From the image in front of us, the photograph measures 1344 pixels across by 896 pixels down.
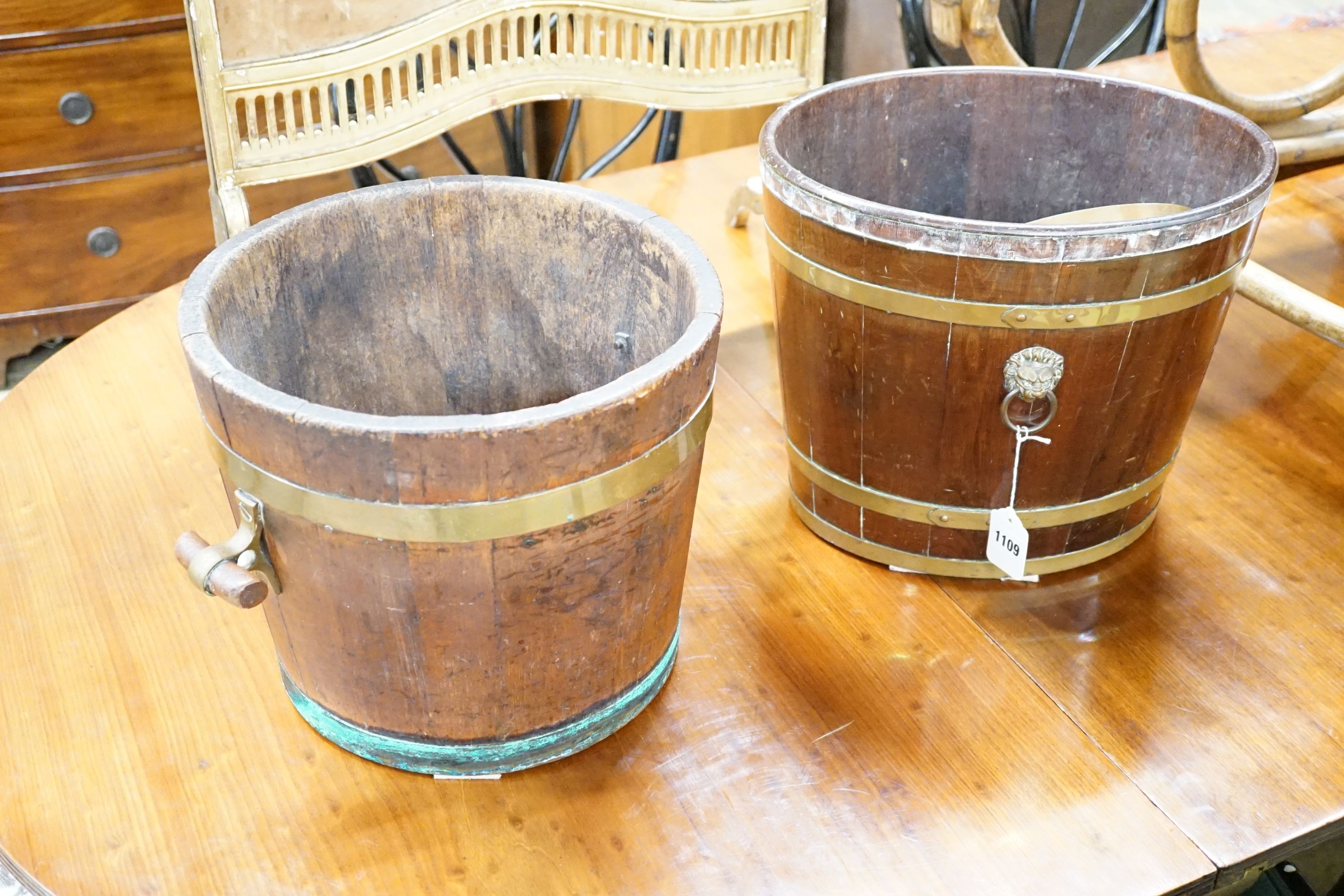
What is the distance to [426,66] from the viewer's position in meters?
1.43

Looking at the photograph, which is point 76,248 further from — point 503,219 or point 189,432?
point 503,219

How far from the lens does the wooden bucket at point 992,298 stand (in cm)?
95

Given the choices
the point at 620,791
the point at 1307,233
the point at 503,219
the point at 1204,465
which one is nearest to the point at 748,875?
the point at 620,791

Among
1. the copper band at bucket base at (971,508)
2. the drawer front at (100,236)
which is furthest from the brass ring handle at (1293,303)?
the drawer front at (100,236)

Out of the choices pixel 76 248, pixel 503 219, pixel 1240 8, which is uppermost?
pixel 503 219

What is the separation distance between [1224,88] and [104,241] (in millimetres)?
2157

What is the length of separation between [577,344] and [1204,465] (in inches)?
26.9

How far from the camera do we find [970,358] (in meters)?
0.99

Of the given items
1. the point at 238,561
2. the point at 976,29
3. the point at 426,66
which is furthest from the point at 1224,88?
the point at 238,561

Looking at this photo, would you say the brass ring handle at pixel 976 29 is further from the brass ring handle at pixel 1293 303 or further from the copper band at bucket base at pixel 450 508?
the copper band at bucket base at pixel 450 508

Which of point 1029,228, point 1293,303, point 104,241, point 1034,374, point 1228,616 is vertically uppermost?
point 1029,228

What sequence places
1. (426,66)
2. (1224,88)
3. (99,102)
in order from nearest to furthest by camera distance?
1. (426,66)
2. (1224,88)
3. (99,102)

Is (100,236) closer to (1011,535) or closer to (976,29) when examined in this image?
(976,29)

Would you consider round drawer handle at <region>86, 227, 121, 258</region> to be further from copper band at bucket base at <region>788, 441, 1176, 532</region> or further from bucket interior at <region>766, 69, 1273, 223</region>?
copper band at bucket base at <region>788, 441, 1176, 532</region>
